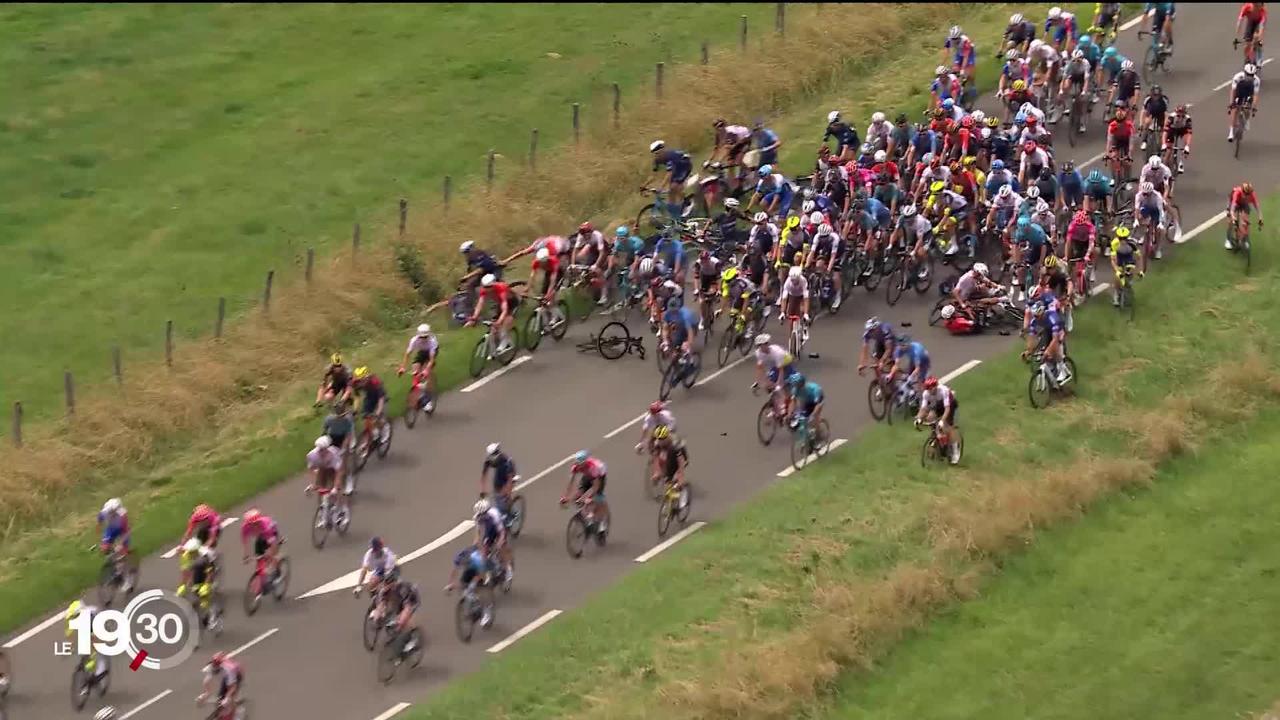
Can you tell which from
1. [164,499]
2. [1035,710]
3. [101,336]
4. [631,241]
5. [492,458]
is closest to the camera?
[1035,710]

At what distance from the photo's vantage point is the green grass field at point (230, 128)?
52312 mm

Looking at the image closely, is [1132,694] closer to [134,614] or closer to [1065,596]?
[1065,596]

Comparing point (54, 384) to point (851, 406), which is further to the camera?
point (54, 384)

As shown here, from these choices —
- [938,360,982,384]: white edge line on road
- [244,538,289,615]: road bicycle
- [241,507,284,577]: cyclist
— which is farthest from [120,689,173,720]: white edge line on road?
[938,360,982,384]: white edge line on road

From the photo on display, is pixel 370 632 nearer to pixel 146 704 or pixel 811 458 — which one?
pixel 146 704

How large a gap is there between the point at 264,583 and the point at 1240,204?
22.3 meters

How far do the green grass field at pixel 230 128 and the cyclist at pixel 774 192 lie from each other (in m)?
9.74

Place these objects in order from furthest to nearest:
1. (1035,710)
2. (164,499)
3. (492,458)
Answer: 1. (164,499)
2. (492,458)
3. (1035,710)

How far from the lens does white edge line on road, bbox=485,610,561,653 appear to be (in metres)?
37.4

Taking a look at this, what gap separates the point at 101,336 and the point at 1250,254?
24864 millimetres

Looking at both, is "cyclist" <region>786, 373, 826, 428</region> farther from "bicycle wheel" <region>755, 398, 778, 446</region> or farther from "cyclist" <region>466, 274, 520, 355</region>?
"cyclist" <region>466, 274, 520, 355</region>

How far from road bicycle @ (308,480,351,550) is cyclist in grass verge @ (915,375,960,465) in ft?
34.6

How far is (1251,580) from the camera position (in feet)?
129

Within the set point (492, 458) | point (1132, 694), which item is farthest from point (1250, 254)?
point (492, 458)
